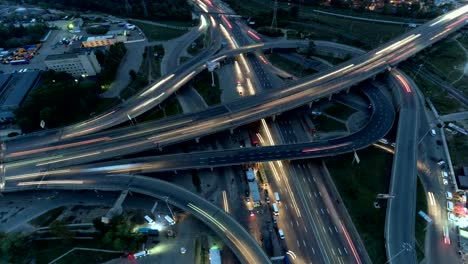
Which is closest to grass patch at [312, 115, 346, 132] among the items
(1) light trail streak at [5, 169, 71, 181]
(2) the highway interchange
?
(2) the highway interchange

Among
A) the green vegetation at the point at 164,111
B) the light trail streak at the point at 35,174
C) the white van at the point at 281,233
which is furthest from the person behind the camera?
the green vegetation at the point at 164,111

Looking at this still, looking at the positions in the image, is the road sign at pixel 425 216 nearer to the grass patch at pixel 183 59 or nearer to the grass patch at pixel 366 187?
the grass patch at pixel 366 187

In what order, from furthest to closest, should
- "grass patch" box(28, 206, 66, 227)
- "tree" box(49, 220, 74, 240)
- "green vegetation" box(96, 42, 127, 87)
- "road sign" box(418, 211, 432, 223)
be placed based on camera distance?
"green vegetation" box(96, 42, 127, 87) < "grass patch" box(28, 206, 66, 227) < "road sign" box(418, 211, 432, 223) < "tree" box(49, 220, 74, 240)

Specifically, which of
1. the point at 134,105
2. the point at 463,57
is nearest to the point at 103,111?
the point at 134,105

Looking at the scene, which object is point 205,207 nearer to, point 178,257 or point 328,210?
point 178,257

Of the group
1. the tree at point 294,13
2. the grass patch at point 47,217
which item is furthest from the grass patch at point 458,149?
the grass patch at point 47,217

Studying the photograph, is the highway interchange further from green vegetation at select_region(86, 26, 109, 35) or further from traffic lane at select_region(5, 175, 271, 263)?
green vegetation at select_region(86, 26, 109, 35)

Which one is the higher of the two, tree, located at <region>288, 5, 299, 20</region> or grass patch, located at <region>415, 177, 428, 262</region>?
tree, located at <region>288, 5, 299, 20</region>
